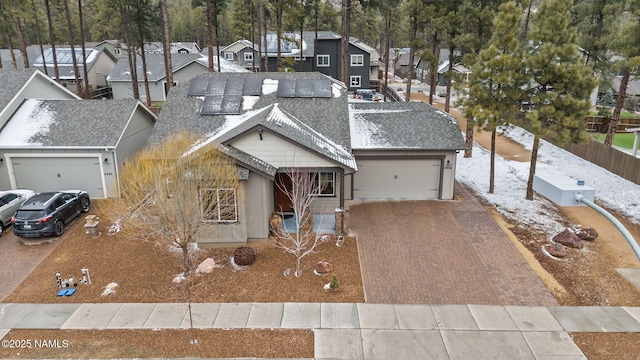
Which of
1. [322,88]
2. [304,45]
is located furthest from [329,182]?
Answer: [304,45]

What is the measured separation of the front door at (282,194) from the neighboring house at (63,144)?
7.71 metres

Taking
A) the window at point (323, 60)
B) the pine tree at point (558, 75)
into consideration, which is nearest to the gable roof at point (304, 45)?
the window at point (323, 60)

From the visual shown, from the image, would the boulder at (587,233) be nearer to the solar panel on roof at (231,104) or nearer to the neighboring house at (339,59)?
the solar panel on roof at (231,104)

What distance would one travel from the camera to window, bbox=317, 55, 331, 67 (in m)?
50.7

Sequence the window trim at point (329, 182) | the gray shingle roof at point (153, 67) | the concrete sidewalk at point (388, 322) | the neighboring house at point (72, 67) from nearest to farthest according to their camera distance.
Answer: the concrete sidewalk at point (388, 322) < the window trim at point (329, 182) < the gray shingle roof at point (153, 67) < the neighboring house at point (72, 67)

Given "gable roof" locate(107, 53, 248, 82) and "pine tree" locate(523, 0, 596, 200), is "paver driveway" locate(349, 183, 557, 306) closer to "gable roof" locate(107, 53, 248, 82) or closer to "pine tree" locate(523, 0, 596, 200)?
"pine tree" locate(523, 0, 596, 200)

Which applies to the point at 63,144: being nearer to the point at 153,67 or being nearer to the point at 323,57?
the point at 153,67

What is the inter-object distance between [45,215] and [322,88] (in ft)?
42.6

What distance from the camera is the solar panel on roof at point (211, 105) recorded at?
63.1ft

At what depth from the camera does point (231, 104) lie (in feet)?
64.6

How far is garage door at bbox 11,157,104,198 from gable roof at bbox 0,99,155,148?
0.77 meters

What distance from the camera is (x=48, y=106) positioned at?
21.7 meters

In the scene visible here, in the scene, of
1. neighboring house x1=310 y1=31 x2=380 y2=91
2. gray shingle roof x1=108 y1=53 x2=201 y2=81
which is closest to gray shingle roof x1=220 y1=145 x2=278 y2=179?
gray shingle roof x1=108 y1=53 x2=201 y2=81

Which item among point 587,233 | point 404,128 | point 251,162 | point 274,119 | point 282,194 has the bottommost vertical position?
point 587,233
